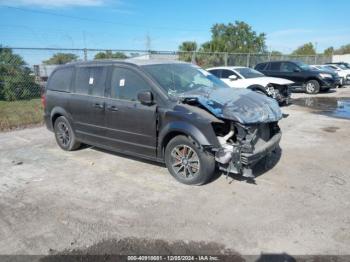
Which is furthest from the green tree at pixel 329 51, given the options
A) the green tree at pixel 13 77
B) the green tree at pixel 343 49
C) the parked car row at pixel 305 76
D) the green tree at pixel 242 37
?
the green tree at pixel 13 77

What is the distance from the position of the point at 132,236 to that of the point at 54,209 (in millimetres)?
1336

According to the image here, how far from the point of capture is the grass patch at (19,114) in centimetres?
970

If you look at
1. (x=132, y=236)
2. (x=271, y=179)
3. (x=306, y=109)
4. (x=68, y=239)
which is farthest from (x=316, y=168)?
(x=306, y=109)

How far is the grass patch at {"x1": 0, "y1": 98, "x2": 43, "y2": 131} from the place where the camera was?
9.70m

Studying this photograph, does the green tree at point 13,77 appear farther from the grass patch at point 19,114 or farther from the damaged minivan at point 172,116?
the damaged minivan at point 172,116

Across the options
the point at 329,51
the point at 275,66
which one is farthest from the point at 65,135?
the point at 329,51

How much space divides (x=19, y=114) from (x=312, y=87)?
44.0 ft

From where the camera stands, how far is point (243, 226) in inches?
150

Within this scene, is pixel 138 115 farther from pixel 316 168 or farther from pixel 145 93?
→ pixel 316 168

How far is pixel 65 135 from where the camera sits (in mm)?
6984

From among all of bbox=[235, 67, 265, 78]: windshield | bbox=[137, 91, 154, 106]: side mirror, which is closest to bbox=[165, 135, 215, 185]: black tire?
bbox=[137, 91, 154, 106]: side mirror

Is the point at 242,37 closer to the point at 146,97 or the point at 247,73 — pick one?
the point at 247,73

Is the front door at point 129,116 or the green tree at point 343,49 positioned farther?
the green tree at point 343,49

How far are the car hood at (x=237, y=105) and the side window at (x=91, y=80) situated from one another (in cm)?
171
